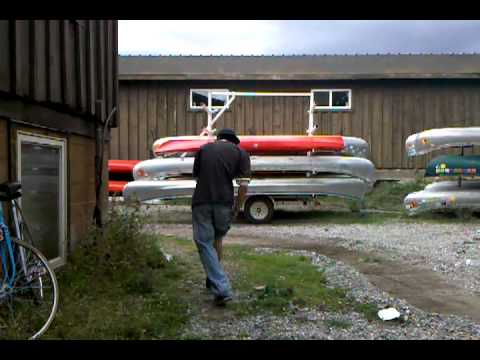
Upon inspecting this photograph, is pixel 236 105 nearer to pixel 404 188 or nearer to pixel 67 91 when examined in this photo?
pixel 404 188

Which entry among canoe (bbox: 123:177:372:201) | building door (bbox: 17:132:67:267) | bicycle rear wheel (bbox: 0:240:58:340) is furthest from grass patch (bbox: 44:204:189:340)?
canoe (bbox: 123:177:372:201)

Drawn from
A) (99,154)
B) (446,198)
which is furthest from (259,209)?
(99,154)

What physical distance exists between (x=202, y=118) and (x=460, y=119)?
8.05 meters

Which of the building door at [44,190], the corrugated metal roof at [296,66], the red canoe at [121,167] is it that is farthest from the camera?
the corrugated metal roof at [296,66]

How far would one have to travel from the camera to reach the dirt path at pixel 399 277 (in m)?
5.70

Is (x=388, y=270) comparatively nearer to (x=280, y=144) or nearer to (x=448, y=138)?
(x=280, y=144)

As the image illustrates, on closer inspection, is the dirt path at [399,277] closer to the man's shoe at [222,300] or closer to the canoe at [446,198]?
the man's shoe at [222,300]

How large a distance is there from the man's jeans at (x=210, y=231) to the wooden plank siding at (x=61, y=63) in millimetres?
1900

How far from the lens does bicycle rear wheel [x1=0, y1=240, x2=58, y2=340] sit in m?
4.10

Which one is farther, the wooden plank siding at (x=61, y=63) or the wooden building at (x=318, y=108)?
the wooden building at (x=318, y=108)

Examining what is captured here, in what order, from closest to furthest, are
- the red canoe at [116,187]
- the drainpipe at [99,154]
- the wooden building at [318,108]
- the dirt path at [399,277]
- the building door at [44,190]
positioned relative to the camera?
the building door at [44,190] → the dirt path at [399,277] → the drainpipe at [99,154] → the red canoe at [116,187] → the wooden building at [318,108]

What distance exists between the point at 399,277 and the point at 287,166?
22.5 ft

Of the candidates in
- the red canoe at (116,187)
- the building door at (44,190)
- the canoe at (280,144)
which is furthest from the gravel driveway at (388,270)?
the red canoe at (116,187)

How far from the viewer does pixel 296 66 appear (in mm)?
19922
